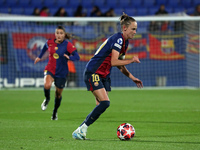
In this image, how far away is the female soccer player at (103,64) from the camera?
6.48m

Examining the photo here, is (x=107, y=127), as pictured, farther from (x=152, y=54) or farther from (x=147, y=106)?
(x=152, y=54)

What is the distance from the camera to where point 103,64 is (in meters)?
6.82

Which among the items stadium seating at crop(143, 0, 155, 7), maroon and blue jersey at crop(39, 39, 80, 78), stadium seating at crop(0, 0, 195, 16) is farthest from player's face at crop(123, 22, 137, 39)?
stadium seating at crop(143, 0, 155, 7)

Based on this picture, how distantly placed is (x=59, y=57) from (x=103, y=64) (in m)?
3.74

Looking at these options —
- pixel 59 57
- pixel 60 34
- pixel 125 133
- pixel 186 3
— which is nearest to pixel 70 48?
pixel 59 57

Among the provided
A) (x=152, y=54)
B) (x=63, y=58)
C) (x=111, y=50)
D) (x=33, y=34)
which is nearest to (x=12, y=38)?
(x=33, y=34)

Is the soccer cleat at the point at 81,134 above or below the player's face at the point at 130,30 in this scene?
below

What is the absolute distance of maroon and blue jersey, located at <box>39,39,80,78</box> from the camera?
10.2 m

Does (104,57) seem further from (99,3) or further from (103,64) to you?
(99,3)

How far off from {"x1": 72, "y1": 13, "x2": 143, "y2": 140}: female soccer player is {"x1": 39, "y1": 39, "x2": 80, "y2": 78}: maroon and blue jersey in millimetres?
3291

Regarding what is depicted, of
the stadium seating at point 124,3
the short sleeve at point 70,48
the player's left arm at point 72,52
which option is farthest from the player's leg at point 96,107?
the stadium seating at point 124,3

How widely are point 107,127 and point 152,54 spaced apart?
11.2 meters

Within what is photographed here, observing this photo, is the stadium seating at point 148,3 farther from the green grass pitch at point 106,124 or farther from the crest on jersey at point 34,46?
the green grass pitch at point 106,124

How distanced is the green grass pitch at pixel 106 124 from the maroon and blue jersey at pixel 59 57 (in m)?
1.07
